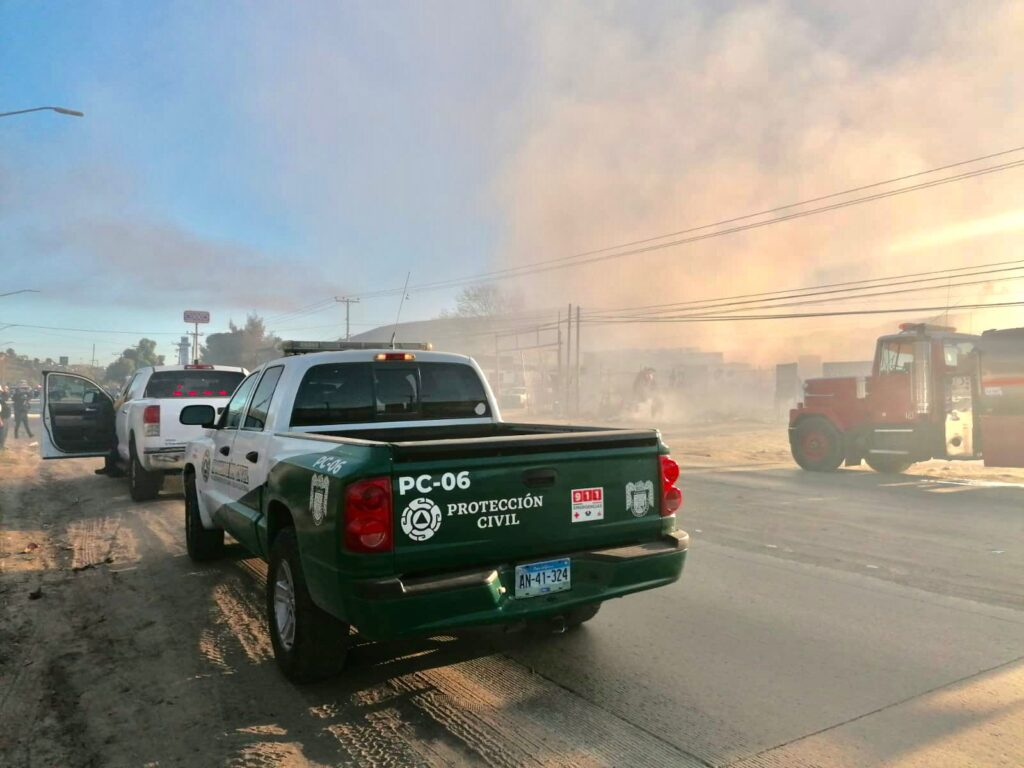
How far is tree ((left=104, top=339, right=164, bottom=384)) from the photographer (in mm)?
78250

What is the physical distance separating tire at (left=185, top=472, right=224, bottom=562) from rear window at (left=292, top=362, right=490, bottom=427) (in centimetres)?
205

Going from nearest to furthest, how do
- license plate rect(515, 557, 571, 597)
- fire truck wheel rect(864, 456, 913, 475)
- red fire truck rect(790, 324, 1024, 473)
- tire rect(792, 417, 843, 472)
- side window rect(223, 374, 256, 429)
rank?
license plate rect(515, 557, 571, 597) → side window rect(223, 374, 256, 429) → red fire truck rect(790, 324, 1024, 473) → fire truck wheel rect(864, 456, 913, 475) → tire rect(792, 417, 843, 472)

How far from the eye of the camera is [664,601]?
5219mm

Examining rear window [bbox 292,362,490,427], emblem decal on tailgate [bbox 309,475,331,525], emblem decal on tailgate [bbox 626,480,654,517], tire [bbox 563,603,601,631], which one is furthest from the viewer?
rear window [bbox 292,362,490,427]

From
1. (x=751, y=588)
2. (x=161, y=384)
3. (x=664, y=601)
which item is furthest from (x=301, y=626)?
(x=161, y=384)

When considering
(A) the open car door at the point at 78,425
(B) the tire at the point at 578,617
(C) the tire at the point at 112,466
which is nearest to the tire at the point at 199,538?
(B) the tire at the point at 578,617

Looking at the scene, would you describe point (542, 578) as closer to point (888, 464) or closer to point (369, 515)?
point (369, 515)

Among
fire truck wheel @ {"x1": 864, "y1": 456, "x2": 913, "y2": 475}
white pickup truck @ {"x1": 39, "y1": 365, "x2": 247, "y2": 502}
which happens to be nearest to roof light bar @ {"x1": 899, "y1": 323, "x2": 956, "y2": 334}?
fire truck wheel @ {"x1": 864, "y1": 456, "x2": 913, "y2": 475}

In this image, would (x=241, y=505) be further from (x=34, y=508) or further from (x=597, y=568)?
(x=34, y=508)

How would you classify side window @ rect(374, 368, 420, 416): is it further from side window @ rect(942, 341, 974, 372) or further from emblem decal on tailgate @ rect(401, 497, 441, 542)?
side window @ rect(942, 341, 974, 372)

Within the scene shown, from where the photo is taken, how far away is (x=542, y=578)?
351 cm

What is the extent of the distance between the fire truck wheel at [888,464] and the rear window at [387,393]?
37.2ft

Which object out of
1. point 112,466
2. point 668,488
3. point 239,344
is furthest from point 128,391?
point 239,344

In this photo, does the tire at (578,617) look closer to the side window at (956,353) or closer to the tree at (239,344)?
the side window at (956,353)
